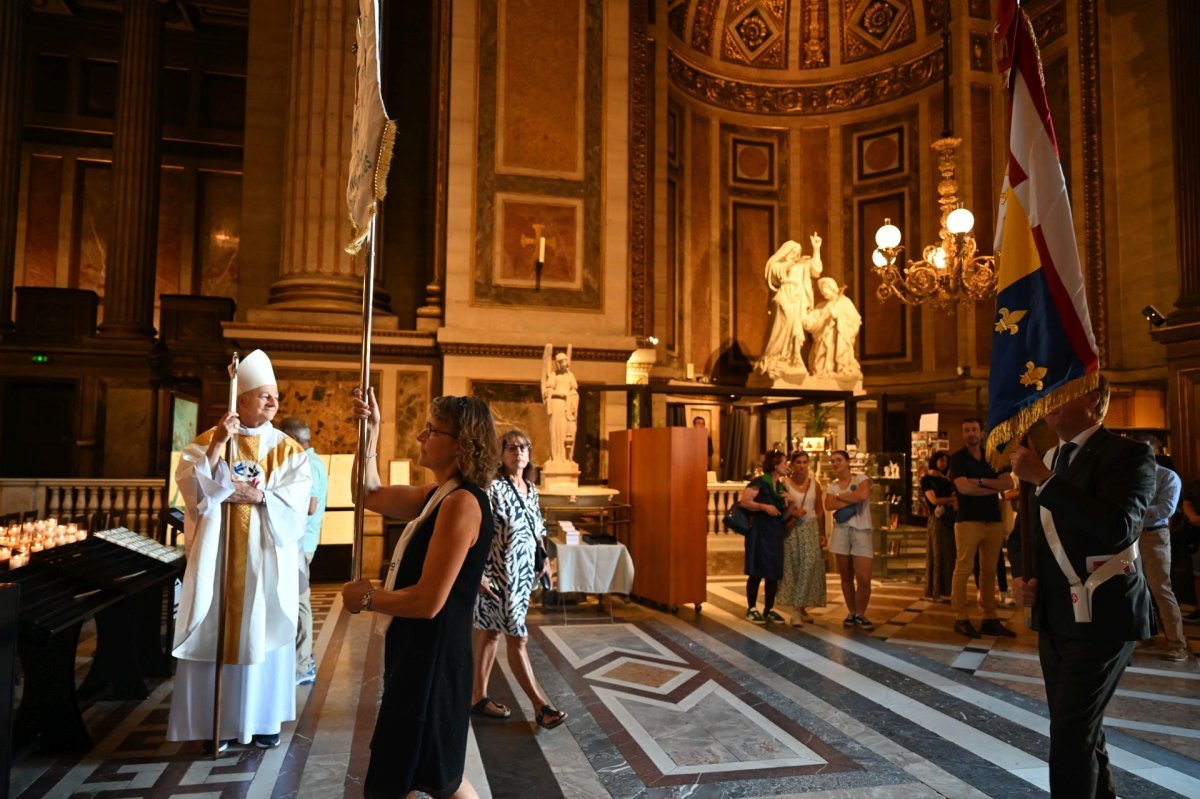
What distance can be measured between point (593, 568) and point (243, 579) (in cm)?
391

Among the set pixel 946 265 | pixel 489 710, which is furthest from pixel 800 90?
pixel 489 710

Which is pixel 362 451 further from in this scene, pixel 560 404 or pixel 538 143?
pixel 538 143

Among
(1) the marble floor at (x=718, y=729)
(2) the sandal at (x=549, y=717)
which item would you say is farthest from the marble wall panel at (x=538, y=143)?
(2) the sandal at (x=549, y=717)

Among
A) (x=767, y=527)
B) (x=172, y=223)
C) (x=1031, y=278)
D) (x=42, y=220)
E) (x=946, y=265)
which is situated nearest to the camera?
(x=1031, y=278)

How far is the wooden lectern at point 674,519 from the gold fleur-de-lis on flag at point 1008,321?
4432 mm

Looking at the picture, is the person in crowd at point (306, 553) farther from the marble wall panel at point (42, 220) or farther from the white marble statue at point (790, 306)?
the marble wall panel at point (42, 220)

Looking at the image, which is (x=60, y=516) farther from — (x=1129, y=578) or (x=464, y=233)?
(x=1129, y=578)

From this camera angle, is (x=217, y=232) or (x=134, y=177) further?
(x=217, y=232)

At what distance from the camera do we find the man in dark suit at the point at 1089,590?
2758 mm

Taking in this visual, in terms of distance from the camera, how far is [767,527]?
7570 mm

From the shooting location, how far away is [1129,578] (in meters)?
2.81

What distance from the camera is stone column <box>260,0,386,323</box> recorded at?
1052 cm

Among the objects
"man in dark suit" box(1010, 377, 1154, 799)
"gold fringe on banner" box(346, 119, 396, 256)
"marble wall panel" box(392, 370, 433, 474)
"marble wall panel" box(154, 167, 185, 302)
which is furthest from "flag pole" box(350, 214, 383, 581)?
"marble wall panel" box(154, 167, 185, 302)

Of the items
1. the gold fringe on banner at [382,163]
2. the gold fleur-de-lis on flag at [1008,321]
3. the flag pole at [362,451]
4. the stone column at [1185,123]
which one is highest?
the stone column at [1185,123]
